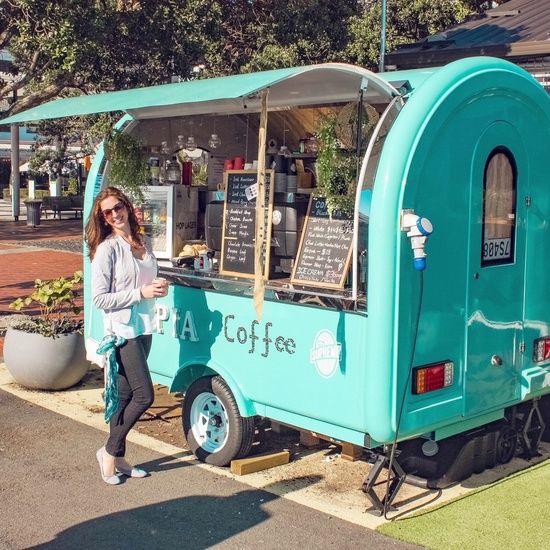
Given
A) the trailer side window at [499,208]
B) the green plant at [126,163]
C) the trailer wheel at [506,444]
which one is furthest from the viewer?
the green plant at [126,163]

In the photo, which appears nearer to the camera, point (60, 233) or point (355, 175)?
point (355, 175)

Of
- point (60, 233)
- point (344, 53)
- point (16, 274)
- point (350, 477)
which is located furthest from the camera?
point (60, 233)

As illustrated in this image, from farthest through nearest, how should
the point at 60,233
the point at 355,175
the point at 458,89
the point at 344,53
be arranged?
1. the point at 60,233
2. the point at 344,53
3. the point at 355,175
4. the point at 458,89

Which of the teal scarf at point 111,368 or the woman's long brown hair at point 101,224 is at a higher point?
the woman's long brown hair at point 101,224

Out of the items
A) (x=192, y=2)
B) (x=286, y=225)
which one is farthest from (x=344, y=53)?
(x=286, y=225)

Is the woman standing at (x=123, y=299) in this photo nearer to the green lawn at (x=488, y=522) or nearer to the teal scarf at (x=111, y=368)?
the teal scarf at (x=111, y=368)

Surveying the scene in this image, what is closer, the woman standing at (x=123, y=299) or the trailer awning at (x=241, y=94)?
the trailer awning at (x=241, y=94)

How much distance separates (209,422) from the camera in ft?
18.7

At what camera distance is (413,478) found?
17.5ft

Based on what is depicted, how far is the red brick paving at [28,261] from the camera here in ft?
43.3

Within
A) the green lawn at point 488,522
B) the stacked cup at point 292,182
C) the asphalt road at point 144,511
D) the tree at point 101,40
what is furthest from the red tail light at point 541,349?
the tree at point 101,40

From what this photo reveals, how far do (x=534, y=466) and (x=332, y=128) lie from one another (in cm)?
263

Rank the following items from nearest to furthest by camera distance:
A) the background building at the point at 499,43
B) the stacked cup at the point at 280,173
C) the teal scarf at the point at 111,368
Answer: the teal scarf at the point at 111,368 < the stacked cup at the point at 280,173 < the background building at the point at 499,43

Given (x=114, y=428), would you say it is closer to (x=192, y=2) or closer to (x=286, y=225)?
(x=286, y=225)
